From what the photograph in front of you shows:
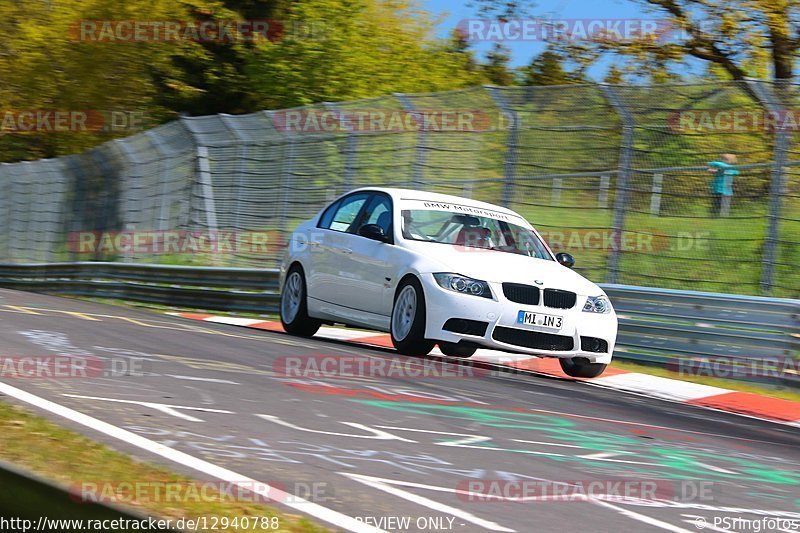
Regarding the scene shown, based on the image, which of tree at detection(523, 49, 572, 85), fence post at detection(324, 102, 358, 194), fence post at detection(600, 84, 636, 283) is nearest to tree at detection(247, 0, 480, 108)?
tree at detection(523, 49, 572, 85)

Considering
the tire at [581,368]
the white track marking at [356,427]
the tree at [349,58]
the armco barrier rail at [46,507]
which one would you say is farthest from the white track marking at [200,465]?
the tree at [349,58]

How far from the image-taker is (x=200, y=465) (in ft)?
16.2

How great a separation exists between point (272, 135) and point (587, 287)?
951 cm

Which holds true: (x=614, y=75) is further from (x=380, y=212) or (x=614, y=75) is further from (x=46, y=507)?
(x=46, y=507)

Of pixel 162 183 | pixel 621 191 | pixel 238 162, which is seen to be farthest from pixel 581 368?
pixel 162 183

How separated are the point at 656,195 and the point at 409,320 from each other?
11.8 ft

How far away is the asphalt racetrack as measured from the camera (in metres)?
4.75

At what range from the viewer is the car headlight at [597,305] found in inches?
411

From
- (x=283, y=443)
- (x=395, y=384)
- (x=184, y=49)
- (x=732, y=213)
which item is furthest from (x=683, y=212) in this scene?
(x=184, y=49)

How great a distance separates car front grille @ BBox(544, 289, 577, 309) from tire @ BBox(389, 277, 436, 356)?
1020 mm

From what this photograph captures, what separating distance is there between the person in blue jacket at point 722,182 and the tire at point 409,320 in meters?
3.53

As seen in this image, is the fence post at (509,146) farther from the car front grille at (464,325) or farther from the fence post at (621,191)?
the car front grille at (464,325)

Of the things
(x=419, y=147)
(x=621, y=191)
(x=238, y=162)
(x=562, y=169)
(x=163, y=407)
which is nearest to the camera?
(x=163, y=407)

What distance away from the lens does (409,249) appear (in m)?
10.6
